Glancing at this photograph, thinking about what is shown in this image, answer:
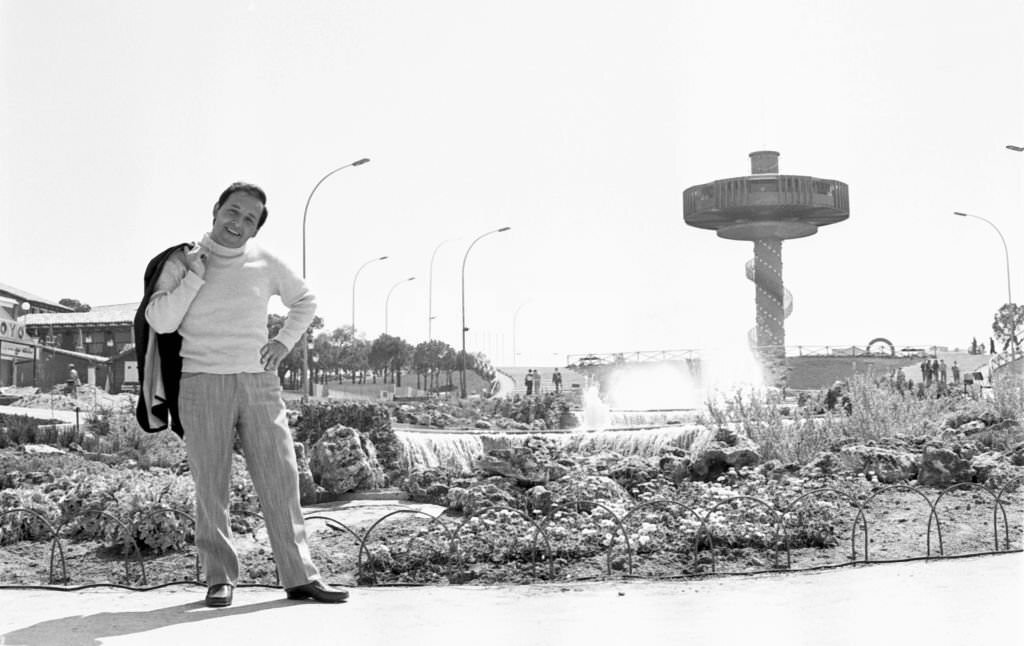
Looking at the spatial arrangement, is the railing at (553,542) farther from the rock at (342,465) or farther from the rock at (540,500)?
the rock at (342,465)

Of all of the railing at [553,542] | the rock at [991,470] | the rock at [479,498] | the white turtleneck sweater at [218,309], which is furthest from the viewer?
the rock at [991,470]

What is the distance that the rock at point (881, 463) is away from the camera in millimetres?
11180

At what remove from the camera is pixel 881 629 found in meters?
4.71

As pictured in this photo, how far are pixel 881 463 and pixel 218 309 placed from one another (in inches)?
322

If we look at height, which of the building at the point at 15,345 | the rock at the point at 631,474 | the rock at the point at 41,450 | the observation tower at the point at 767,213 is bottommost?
the rock at the point at 631,474

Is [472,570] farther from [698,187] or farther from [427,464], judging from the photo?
[698,187]

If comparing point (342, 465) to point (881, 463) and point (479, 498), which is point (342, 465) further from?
point (881, 463)

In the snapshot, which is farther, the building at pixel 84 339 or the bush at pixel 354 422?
the building at pixel 84 339

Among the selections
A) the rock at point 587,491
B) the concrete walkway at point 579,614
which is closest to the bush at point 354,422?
the rock at point 587,491

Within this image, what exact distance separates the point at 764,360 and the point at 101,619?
70.4 m

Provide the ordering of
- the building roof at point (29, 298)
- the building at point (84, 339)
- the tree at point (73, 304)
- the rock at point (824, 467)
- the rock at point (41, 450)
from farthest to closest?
the tree at point (73, 304) → the building at point (84, 339) → the building roof at point (29, 298) → the rock at point (41, 450) → the rock at point (824, 467)

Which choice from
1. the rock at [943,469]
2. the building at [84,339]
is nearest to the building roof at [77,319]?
the building at [84,339]

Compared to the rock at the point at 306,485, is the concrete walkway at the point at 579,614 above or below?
above

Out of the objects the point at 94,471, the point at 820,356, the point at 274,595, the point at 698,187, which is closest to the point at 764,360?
the point at 820,356
